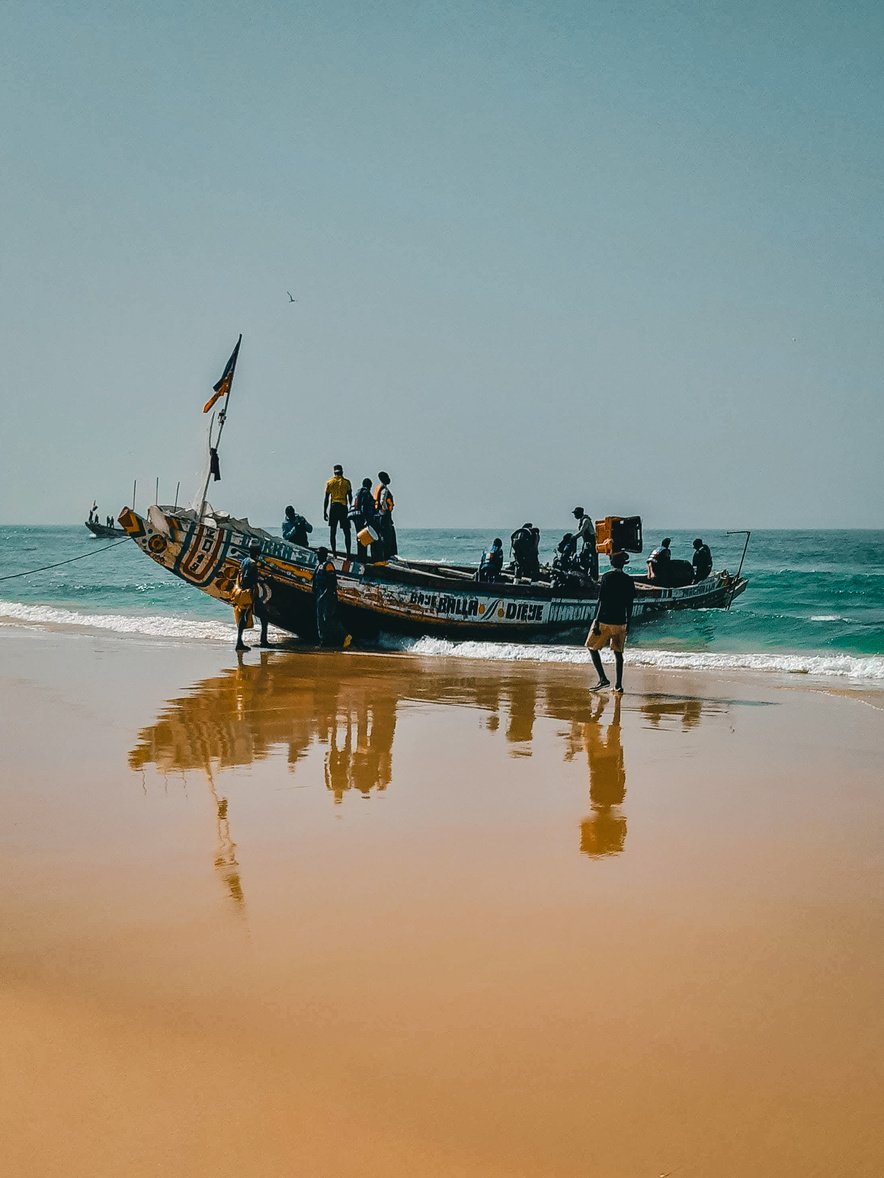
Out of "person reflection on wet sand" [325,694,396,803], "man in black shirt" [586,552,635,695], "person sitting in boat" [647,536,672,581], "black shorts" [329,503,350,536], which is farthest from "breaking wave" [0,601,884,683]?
"person reflection on wet sand" [325,694,396,803]

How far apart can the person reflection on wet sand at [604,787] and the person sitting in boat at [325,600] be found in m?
7.63

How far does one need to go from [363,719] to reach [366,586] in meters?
8.16

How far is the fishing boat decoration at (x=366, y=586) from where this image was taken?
17.3 meters

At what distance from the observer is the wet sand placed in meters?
3.01

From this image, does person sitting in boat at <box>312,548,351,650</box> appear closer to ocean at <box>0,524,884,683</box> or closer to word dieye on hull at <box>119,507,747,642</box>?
word dieye on hull at <box>119,507,747,642</box>

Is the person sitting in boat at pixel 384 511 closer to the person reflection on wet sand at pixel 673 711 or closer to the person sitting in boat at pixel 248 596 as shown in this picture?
the person sitting in boat at pixel 248 596

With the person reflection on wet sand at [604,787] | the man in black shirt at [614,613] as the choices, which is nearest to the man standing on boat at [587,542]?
the man in black shirt at [614,613]

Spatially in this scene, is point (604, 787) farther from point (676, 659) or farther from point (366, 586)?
point (366, 586)

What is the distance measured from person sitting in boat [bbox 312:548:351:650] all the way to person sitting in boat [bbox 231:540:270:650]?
0.93 metres

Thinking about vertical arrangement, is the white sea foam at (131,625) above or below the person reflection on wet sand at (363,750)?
below

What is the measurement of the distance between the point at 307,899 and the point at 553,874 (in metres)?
1.28

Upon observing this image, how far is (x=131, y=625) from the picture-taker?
21.8 m

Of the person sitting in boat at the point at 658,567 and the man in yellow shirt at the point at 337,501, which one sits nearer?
the man in yellow shirt at the point at 337,501

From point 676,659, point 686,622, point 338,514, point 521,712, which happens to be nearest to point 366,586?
point 338,514
